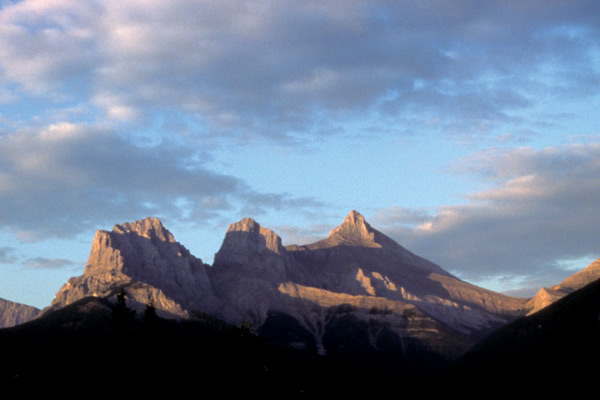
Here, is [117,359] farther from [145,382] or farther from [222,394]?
[222,394]

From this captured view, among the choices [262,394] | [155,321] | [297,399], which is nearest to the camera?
[262,394]

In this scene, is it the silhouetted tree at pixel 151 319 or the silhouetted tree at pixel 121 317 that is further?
the silhouetted tree at pixel 151 319

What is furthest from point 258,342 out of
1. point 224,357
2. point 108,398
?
point 108,398

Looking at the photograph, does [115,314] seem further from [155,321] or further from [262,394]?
[262,394]

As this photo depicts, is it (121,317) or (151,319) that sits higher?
(151,319)

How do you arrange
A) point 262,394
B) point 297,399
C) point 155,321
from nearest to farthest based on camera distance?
1. point 262,394
2. point 155,321
3. point 297,399

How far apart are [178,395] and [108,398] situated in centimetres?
2110

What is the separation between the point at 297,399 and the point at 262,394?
33796 millimetres

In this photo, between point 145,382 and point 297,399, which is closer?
point 145,382

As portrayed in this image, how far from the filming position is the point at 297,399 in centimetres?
18562

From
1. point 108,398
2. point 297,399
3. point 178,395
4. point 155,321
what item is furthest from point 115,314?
point 297,399

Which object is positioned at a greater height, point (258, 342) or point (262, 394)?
point (258, 342)

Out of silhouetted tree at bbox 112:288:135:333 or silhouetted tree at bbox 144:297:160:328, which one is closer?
silhouetted tree at bbox 112:288:135:333

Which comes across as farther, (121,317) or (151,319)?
(151,319)
